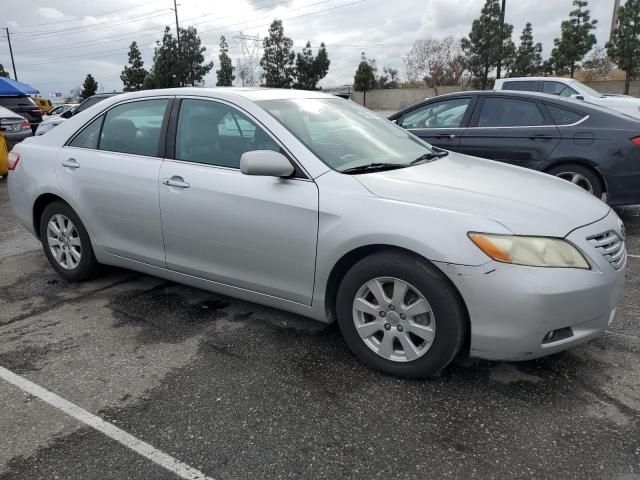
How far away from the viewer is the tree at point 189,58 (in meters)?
47.8

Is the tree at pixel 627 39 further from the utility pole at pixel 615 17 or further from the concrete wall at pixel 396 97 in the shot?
the concrete wall at pixel 396 97

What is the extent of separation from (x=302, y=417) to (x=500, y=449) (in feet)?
3.05

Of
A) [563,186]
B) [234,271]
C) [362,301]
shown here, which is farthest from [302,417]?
[563,186]

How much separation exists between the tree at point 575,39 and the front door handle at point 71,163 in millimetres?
34238

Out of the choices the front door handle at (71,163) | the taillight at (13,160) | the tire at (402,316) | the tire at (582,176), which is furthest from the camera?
the tire at (582,176)

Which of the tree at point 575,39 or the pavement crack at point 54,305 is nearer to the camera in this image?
the pavement crack at point 54,305

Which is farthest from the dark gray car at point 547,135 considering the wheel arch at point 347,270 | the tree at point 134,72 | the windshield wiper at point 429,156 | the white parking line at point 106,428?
the tree at point 134,72

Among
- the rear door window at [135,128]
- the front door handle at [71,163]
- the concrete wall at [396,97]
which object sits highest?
the rear door window at [135,128]

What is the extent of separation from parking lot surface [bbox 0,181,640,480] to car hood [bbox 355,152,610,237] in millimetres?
892

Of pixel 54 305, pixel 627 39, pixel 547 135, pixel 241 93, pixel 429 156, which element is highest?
pixel 627 39

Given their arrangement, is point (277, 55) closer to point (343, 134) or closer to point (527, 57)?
point (527, 57)

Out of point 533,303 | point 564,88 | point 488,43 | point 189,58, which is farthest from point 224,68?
point 533,303

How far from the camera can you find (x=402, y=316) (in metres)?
2.84

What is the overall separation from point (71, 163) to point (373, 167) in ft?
8.24
